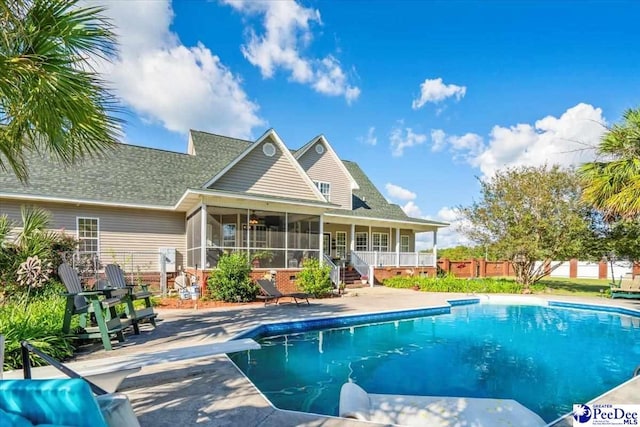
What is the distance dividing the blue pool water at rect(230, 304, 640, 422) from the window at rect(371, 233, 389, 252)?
11.3 m

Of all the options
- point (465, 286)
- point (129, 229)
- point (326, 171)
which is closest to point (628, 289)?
point (465, 286)

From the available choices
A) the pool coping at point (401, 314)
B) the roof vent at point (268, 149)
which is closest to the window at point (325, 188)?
the roof vent at point (268, 149)

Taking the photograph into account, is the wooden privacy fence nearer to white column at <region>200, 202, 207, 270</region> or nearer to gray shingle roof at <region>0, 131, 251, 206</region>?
gray shingle roof at <region>0, 131, 251, 206</region>

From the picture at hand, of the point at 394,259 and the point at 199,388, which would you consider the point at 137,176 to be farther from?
the point at 394,259

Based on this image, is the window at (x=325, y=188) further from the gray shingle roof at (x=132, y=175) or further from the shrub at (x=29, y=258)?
the shrub at (x=29, y=258)

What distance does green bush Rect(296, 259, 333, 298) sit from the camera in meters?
13.4

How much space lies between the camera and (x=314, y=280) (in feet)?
44.1

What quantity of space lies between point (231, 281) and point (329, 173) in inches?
413

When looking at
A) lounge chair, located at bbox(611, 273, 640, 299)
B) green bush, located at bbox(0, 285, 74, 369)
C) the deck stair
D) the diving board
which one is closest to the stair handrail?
the deck stair

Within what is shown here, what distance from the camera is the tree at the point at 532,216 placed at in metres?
16.1

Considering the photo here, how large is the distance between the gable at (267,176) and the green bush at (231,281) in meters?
3.35

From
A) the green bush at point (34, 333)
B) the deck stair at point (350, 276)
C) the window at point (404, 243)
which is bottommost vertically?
the deck stair at point (350, 276)

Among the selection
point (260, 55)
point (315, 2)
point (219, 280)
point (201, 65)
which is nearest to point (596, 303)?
point (219, 280)

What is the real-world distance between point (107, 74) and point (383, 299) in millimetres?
11944
